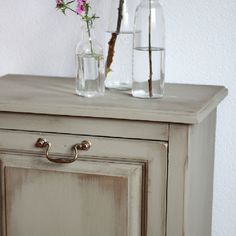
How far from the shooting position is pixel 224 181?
1809mm

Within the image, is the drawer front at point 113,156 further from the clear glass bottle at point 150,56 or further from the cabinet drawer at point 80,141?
the clear glass bottle at point 150,56

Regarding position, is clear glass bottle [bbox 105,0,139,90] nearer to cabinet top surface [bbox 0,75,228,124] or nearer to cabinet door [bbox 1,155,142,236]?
cabinet top surface [bbox 0,75,228,124]

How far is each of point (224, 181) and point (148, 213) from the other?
450 millimetres

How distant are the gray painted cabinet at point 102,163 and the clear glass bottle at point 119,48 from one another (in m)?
0.10

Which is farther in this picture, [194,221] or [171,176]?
[194,221]

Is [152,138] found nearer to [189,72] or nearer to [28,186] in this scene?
[28,186]

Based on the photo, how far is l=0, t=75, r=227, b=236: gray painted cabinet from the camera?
138 cm

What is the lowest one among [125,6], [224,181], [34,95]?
[224,181]

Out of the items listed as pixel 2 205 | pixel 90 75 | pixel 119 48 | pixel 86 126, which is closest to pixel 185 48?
pixel 119 48

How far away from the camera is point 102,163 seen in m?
1.44

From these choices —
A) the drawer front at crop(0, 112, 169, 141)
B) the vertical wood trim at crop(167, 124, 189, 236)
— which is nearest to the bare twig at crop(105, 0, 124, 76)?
the drawer front at crop(0, 112, 169, 141)

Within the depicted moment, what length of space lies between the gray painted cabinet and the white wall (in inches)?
8.9

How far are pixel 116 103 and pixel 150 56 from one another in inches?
6.1

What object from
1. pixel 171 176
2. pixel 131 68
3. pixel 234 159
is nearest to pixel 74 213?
pixel 171 176
